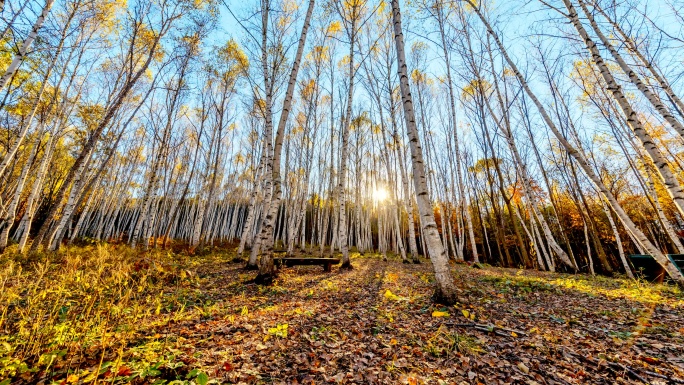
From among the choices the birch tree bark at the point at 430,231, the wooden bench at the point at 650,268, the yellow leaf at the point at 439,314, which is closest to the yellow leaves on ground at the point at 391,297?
the birch tree bark at the point at 430,231

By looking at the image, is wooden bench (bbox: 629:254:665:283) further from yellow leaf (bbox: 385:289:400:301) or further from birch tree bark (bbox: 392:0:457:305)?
yellow leaf (bbox: 385:289:400:301)

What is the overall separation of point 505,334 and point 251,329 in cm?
318

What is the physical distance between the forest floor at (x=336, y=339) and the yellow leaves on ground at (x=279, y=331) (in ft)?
0.06

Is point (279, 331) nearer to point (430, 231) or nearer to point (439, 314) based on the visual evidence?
point (439, 314)

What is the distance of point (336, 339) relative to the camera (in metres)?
2.92

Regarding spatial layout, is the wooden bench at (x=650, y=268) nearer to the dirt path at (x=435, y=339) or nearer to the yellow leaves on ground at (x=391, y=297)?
the dirt path at (x=435, y=339)

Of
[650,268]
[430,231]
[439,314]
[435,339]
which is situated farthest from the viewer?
[650,268]

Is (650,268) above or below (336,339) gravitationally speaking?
above

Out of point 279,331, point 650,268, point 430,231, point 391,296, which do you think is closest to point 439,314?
point 391,296

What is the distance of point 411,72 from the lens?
13586 mm

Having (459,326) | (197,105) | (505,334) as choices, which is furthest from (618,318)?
(197,105)

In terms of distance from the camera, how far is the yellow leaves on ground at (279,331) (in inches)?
113

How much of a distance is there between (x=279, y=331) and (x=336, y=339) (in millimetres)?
704

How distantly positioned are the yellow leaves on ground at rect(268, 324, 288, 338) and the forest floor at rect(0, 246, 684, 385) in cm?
2
